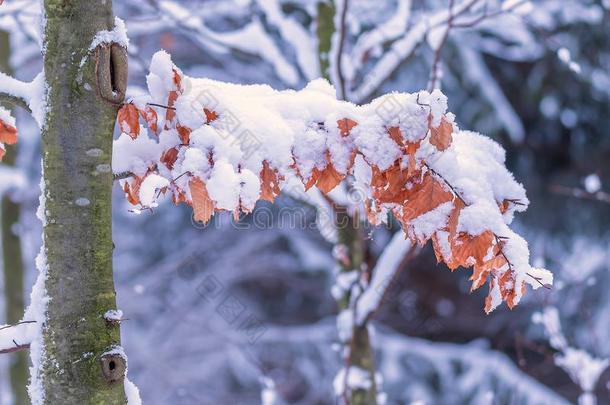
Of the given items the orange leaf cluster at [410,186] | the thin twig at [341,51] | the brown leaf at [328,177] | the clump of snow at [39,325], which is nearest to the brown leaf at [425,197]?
the orange leaf cluster at [410,186]

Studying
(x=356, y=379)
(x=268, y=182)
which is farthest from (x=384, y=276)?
(x=268, y=182)

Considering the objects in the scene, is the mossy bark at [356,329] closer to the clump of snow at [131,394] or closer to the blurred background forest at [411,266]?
the clump of snow at [131,394]

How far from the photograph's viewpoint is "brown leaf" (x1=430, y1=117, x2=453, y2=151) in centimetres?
132

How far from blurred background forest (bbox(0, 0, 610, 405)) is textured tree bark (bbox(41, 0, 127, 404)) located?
324 centimetres

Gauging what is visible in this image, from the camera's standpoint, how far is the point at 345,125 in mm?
1413

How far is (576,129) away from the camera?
588 centimetres

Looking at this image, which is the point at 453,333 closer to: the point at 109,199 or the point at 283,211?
the point at 283,211

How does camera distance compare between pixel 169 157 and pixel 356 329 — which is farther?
pixel 356 329

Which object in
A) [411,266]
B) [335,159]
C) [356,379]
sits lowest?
[411,266]

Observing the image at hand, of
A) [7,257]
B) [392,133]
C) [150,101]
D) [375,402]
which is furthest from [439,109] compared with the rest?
[7,257]

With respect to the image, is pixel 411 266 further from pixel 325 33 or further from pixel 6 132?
pixel 6 132

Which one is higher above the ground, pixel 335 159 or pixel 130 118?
pixel 130 118

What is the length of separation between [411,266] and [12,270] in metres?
3.58

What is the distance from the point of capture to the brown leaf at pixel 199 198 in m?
1.27
